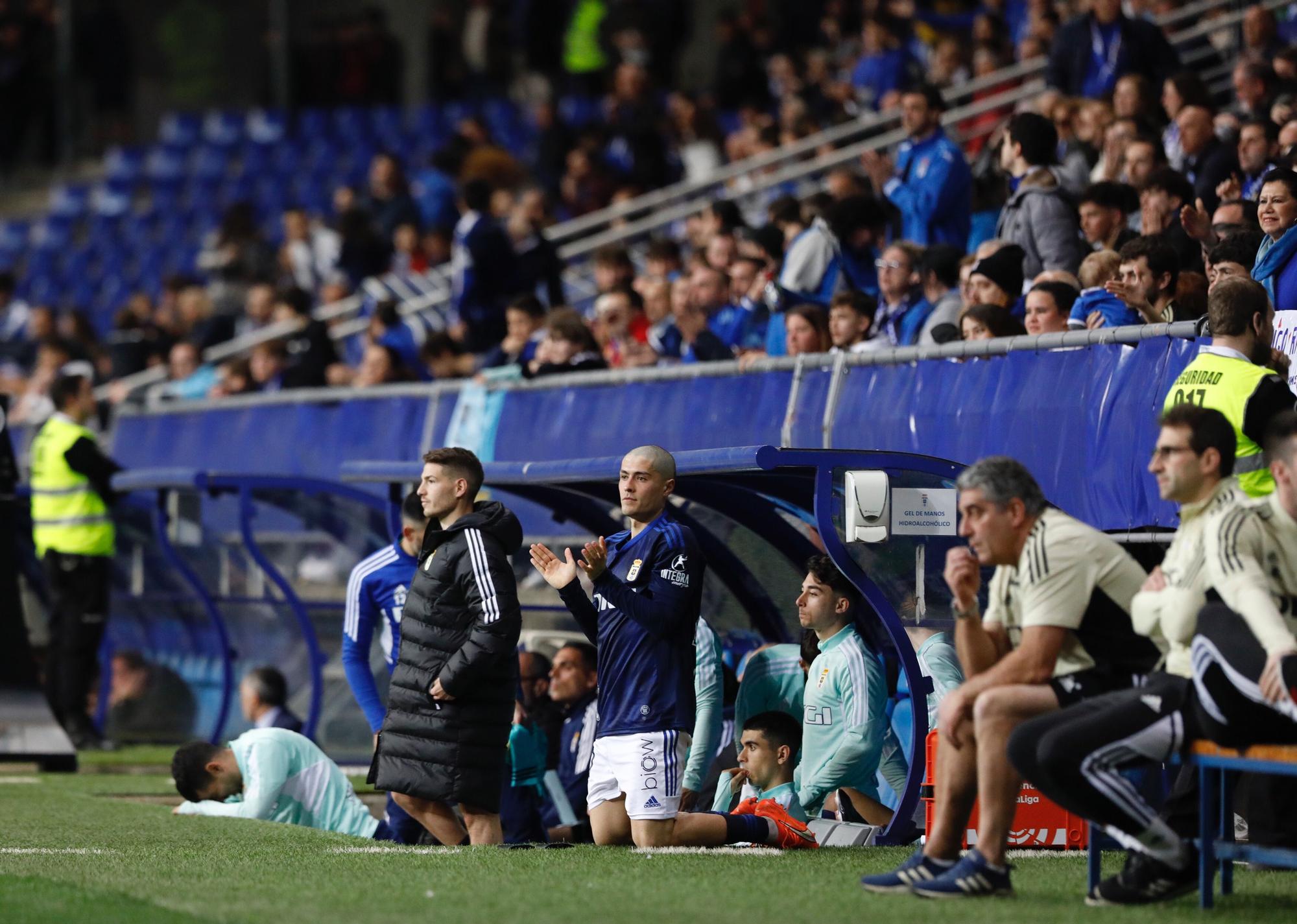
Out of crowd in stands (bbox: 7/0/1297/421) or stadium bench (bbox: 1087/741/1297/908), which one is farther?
crowd in stands (bbox: 7/0/1297/421)

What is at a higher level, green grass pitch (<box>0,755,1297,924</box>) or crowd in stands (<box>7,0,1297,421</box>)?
crowd in stands (<box>7,0,1297,421</box>)

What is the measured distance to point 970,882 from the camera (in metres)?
6.41

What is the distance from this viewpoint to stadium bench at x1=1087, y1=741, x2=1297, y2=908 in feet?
19.7

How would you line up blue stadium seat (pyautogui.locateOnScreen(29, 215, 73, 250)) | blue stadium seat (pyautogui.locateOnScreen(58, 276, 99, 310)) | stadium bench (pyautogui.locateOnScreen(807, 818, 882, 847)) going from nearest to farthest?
stadium bench (pyautogui.locateOnScreen(807, 818, 882, 847)) → blue stadium seat (pyautogui.locateOnScreen(58, 276, 99, 310)) → blue stadium seat (pyautogui.locateOnScreen(29, 215, 73, 250))

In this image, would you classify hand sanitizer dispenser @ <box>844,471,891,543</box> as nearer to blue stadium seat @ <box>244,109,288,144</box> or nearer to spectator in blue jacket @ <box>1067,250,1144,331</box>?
spectator in blue jacket @ <box>1067,250,1144,331</box>

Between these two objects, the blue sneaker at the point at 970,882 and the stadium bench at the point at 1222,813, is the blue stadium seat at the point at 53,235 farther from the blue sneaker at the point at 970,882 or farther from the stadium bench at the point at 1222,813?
the stadium bench at the point at 1222,813

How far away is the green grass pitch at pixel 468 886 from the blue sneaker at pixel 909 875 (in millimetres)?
71

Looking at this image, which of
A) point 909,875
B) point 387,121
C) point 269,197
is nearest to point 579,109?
point 387,121

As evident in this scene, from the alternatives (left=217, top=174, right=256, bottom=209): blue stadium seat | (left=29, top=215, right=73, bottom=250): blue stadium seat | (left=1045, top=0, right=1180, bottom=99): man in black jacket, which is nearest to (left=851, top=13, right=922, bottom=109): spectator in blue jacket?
(left=1045, top=0, right=1180, bottom=99): man in black jacket

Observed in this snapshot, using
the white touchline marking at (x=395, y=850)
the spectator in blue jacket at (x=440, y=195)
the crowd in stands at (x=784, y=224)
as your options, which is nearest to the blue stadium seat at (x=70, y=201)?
the crowd in stands at (x=784, y=224)

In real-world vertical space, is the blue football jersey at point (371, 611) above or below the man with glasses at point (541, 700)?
above

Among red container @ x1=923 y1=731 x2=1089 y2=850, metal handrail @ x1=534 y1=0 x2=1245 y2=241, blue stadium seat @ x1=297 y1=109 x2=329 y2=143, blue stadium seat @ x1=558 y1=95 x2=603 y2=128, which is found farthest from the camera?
blue stadium seat @ x1=297 y1=109 x2=329 y2=143

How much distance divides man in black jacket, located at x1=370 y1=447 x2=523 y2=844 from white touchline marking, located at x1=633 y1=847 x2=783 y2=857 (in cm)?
78

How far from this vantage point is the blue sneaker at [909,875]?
21.4 feet
